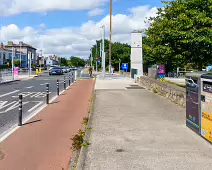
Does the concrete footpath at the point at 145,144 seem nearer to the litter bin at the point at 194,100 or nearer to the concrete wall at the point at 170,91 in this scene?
the litter bin at the point at 194,100

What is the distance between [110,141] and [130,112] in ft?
12.0

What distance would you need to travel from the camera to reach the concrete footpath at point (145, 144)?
170 inches

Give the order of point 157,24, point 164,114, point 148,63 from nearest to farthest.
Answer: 1. point 164,114
2. point 157,24
3. point 148,63

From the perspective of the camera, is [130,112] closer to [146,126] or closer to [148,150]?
[146,126]

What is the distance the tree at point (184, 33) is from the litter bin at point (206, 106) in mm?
4570

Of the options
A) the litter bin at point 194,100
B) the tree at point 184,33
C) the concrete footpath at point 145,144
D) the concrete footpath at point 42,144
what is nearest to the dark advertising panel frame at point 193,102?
the litter bin at point 194,100

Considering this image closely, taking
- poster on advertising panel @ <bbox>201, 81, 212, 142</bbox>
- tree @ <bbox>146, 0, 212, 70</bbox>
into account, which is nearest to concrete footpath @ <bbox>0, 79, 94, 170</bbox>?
poster on advertising panel @ <bbox>201, 81, 212, 142</bbox>

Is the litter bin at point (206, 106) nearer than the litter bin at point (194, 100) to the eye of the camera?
Yes

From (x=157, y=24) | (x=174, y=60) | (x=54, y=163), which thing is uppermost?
(x=157, y=24)

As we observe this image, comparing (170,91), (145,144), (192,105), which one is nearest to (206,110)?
(192,105)

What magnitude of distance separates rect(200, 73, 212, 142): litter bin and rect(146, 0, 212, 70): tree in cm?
A: 457

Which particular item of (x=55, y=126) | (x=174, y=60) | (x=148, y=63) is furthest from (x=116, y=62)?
(x=55, y=126)

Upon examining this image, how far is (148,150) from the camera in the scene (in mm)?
5020

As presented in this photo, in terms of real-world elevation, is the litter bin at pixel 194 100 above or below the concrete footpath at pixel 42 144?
above
